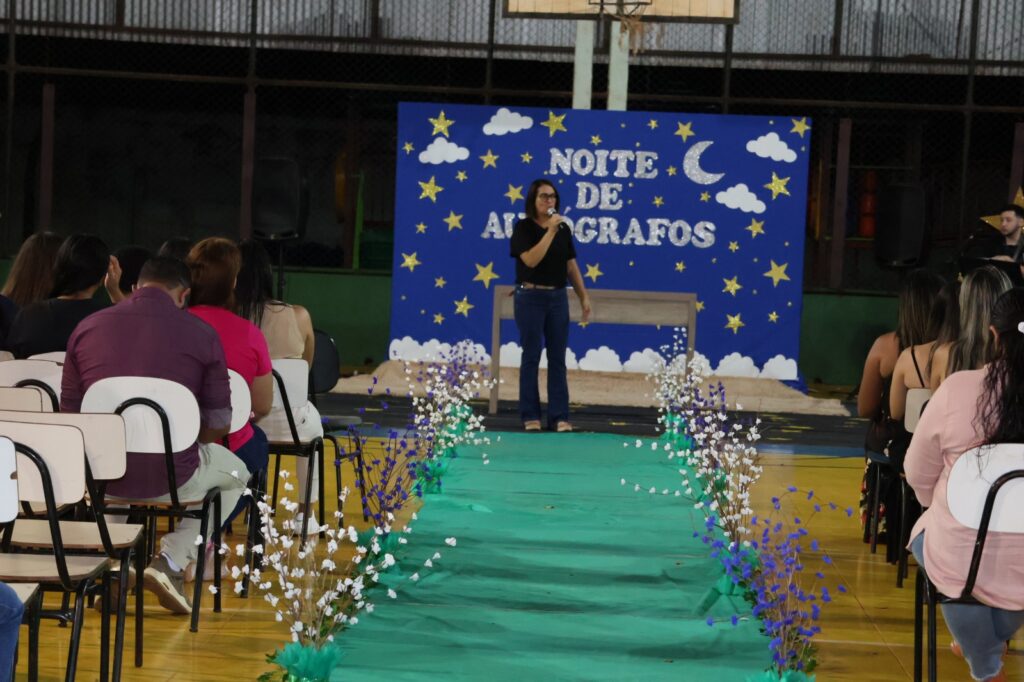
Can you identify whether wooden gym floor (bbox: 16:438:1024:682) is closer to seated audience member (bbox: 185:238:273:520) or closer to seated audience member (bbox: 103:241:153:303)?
→ seated audience member (bbox: 185:238:273:520)

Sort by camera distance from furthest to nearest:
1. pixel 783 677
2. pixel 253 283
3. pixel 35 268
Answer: pixel 35 268 < pixel 253 283 < pixel 783 677

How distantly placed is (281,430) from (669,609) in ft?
5.63

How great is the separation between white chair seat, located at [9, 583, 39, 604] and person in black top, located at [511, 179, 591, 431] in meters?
6.00

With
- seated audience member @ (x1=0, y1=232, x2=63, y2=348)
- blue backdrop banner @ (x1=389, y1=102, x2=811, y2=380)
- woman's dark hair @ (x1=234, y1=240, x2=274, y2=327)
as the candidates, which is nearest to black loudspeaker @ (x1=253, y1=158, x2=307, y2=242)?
blue backdrop banner @ (x1=389, y1=102, x2=811, y2=380)

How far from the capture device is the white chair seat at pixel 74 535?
12.2ft

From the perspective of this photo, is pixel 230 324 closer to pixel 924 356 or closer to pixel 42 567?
pixel 42 567

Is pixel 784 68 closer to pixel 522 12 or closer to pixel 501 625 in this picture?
pixel 522 12

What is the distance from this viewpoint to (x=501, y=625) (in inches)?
177

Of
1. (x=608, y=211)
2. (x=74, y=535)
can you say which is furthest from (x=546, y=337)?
(x=74, y=535)

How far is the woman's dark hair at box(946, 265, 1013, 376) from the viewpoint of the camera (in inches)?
170

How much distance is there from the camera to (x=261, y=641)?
421cm

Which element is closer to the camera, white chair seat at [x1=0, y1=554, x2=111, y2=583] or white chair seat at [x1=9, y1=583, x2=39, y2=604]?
white chair seat at [x1=9, y1=583, x2=39, y2=604]

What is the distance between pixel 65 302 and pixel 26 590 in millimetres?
2309

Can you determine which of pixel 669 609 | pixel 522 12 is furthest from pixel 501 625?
pixel 522 12
